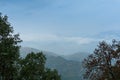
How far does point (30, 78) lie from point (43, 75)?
13.0 ft

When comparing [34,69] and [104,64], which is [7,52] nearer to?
[34,69]

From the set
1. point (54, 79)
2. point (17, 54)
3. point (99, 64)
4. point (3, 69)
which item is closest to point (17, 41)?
point (17, 54)

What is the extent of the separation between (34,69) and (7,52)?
8.40 meters

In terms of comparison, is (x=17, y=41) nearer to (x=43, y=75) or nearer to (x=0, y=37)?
(x=0, y=37)

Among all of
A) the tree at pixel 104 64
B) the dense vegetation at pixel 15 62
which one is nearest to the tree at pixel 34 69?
the dense vegetation at pixel 15 62

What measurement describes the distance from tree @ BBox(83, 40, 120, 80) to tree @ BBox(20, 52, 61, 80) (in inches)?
491

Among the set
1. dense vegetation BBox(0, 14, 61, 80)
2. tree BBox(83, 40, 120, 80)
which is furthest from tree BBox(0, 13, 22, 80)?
tree BBox(83, 40, 120, 80)

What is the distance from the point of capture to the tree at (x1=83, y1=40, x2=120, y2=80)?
61.0m

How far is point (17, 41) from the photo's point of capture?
71500 millimetres

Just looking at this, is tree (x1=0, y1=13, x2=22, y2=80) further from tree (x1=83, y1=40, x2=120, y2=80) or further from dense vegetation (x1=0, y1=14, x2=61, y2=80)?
tree (x1=83, y1=40, x2=120, y2=80)

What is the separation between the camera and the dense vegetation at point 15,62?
2665 inches

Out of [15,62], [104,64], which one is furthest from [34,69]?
[104,64]

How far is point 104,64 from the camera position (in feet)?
201

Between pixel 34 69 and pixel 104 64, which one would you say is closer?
pixel 104 64
